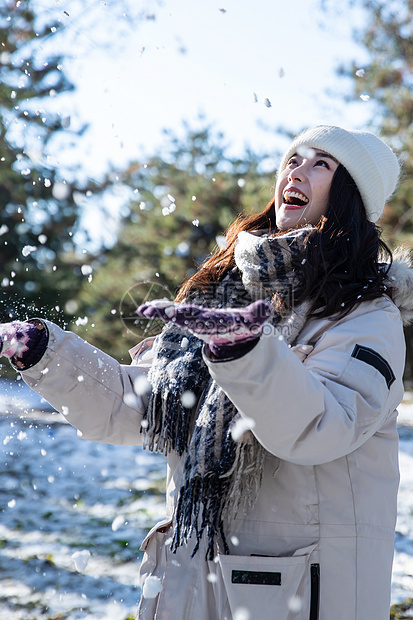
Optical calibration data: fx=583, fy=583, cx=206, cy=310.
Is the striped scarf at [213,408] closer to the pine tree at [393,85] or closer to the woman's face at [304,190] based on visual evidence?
the woman's face at [304,190]

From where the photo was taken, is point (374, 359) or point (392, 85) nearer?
point (374, 359)

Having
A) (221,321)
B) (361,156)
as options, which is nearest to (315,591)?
(221,321)

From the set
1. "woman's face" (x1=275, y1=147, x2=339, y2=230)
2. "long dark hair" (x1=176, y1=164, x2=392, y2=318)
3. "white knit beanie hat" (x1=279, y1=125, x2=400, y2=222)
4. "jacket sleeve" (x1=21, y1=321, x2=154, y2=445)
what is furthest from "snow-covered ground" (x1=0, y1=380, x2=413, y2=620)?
"white knit beanie hat" (x1=279, y1=125, x2=400, y2=222)

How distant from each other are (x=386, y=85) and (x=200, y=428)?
9.48m

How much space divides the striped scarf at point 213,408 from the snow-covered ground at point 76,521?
3.16 feet

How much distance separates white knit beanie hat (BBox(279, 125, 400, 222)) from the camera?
6.25 feet

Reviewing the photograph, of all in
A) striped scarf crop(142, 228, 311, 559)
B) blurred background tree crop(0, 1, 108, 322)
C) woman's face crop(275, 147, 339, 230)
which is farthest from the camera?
blurred background tree crop(0, 1, 108, 322)

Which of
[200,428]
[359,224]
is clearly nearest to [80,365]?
[200,428]

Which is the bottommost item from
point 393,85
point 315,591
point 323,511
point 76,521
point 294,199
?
point 76,521

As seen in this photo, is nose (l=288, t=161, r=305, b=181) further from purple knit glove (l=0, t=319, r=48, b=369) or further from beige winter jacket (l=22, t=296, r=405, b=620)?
purple knit glove (l=0, t=319, r=48, b=369)

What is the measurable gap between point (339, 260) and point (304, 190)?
31 centimetres

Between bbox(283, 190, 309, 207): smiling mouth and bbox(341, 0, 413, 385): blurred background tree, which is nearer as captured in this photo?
bbox(283, 190, 309, 207): smiling mouth

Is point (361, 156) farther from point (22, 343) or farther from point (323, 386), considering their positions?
point (22, 343)

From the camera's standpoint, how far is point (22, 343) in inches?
64.9
